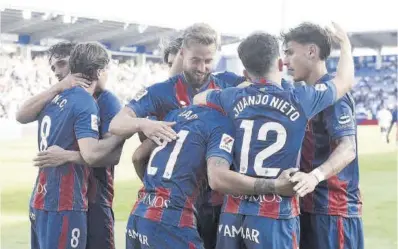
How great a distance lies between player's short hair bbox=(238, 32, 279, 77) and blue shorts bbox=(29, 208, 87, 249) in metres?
1.64

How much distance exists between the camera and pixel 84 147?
424cm

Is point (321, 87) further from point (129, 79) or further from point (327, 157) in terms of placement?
point (129, 79)

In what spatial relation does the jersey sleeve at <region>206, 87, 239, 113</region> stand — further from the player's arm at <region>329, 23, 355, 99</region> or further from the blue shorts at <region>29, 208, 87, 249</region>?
the blue shorts at <region>29, 208, 87, 249</region>

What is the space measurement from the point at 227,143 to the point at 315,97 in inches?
21.0

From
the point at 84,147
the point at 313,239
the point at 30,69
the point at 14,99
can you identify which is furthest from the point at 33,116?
the point at 30,69

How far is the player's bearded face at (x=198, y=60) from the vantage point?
3.92 meters

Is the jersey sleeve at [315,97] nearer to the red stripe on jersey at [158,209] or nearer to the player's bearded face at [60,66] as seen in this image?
the red stripe on jersey at [158,209]

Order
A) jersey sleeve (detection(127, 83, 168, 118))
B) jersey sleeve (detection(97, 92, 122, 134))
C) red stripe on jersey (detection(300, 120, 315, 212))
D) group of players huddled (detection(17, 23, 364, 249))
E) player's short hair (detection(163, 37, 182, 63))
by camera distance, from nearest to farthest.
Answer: group of players huddled (detection(17, 23, 364, 249)) → red stripe on jersey (detection(300, 120, 315, 212)) → jersey sleeve (detection(127, 83, 168, 118)) → jersey sleeve (detection(97, 92, 122, 134)) → player's short hair (detection(163, 37, 182, 63))

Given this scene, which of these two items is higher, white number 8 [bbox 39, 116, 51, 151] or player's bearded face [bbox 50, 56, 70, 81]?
player's bearded face [bbox 50, 56, 70, 81]

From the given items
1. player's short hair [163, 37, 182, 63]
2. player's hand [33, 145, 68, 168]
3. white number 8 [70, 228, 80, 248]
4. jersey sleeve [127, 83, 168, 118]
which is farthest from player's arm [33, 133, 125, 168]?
player's short hair [163, 37, 182, 63]

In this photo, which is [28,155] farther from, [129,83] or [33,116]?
[129,83]

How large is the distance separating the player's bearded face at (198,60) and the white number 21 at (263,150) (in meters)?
0.57

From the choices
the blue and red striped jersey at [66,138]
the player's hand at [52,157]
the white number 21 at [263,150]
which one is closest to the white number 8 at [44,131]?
the blue and red striped jersey at [66,138]

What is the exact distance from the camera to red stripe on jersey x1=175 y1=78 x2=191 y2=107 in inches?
166
